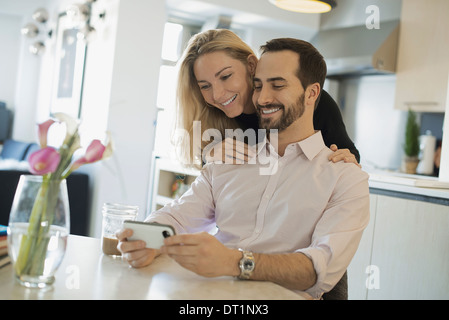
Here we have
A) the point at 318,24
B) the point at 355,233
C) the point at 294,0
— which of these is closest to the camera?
the point at 355,233

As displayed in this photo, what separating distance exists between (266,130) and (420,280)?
119cm

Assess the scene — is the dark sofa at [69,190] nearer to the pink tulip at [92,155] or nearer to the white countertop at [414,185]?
the white countertop at [414,185]

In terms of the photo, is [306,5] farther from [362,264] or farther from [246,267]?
[246,267]

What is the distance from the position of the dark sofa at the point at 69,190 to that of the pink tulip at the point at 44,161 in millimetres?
2846

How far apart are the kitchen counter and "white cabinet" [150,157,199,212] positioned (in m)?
1.84

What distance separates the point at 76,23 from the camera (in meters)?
4.42

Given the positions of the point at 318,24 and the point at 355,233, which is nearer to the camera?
the point at 355,233

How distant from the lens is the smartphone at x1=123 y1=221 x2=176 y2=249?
1.06 metres

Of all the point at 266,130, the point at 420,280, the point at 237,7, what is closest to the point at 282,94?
the point at 266,130

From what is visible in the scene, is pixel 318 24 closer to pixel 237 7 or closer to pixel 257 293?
pixel 237 7

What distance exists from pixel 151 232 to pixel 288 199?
495 mm

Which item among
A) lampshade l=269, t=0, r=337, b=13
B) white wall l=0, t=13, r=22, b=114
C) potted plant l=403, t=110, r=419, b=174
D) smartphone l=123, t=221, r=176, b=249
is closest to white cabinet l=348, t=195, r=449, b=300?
lampshade l=269, t=0, r=337, b=13

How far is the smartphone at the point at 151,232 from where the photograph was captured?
1.06 m

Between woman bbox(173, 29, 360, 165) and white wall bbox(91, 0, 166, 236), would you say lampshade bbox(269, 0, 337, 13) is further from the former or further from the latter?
white wall bbox(91, 0, 166, 236)
